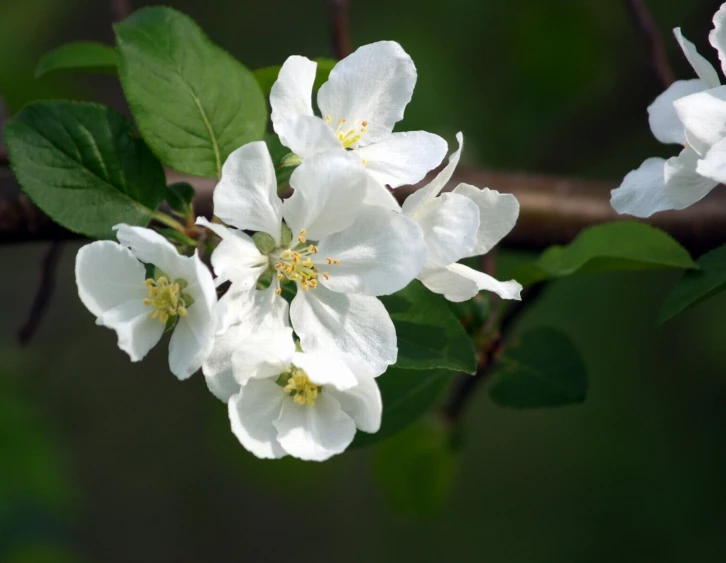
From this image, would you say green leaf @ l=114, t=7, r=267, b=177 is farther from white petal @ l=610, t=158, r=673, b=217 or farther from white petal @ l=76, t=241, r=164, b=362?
white petal @ l=610, t=158, r=673, b=217

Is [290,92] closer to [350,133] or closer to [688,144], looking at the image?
[350,133]

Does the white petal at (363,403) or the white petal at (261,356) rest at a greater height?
the white petal at (261,356)

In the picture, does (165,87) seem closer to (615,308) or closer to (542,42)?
(542,42)

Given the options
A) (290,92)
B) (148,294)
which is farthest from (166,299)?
(290,92)

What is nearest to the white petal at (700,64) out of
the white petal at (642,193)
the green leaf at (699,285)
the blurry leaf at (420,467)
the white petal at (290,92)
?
the white petal at (642,193)

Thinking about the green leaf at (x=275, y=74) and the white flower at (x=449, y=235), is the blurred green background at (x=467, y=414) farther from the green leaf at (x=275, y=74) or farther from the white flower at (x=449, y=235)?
the white flower at (x=449, y=235)

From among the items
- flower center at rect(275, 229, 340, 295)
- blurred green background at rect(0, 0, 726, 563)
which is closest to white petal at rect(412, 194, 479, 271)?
flower center at rect(275, 229, 340, 295)

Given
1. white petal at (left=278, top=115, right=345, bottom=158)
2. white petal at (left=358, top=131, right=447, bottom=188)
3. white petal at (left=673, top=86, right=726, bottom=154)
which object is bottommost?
white petal at (left=358, top=131, right=447, bottom=188)

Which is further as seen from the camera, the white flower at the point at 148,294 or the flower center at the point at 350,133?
the flower center at the point at 350,133

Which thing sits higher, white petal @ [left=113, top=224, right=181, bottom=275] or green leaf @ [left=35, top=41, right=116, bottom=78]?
green leaf @ [left=35, top=41, right=116, bottom=78]
